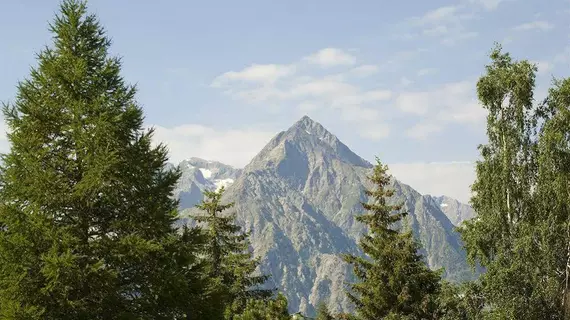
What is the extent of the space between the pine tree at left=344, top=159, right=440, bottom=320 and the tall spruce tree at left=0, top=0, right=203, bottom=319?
622 inches

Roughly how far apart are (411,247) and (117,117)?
64.7 ft

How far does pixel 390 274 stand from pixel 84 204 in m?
19.3

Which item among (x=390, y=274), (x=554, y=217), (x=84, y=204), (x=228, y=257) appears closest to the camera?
(x=84, y=204)

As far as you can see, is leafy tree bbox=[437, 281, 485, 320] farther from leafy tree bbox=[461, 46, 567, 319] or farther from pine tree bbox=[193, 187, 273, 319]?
pine tree bbox=[193, 187, 273, 319]

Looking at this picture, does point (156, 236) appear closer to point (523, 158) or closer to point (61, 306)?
point (61, 306)

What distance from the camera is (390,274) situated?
29.4 metres

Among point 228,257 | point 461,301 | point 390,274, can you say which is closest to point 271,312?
point 228,257

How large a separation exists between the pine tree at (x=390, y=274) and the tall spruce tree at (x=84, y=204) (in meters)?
15.8

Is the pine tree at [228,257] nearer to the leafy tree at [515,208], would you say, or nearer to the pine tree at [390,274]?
the pine tree at [390,274]

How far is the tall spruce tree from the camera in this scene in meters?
14.2

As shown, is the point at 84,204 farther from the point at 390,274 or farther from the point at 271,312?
the point at 390,274

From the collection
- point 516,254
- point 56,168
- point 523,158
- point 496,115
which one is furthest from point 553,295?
point 56,168

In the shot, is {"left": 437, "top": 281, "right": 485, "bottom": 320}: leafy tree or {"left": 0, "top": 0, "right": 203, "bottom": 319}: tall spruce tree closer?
{"left": 0, "top": 0, "right": 203, "bottom": 319}: tall spruce tree

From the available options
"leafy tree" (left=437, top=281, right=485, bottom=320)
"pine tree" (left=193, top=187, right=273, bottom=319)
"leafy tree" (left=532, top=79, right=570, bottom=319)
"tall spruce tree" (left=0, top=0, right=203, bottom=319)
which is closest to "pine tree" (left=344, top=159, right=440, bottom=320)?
"leafy tree" (left=437, top=281, right=485, bottom=320)
